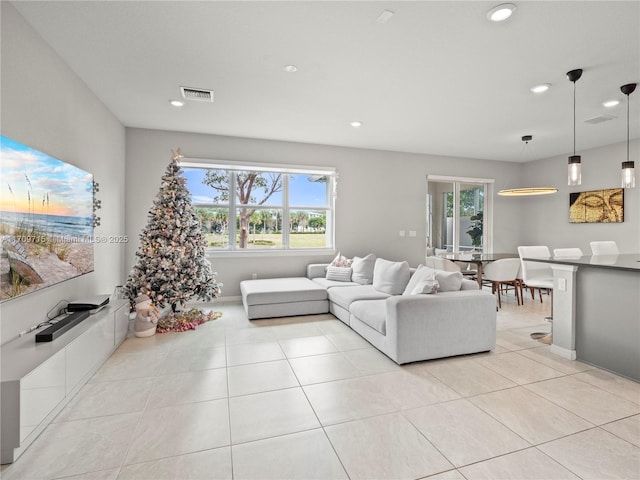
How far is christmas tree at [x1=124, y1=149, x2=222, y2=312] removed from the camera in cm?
400

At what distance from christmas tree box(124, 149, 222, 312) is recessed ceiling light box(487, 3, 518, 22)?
364 cm

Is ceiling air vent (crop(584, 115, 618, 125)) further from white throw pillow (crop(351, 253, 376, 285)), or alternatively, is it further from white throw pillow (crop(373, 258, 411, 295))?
white throw pillow (crop(351, 253, 376, 285))

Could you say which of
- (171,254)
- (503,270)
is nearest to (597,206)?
(503,270)

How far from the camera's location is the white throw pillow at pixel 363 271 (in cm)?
495

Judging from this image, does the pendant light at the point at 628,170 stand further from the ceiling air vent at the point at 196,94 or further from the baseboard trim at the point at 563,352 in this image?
the ceiling air vent at the point at 196,94

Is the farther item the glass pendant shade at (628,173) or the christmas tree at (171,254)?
the christmas tree at (171,254)

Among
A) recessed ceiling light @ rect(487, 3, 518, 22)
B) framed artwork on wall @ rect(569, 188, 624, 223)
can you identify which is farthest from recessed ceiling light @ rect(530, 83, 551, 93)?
framed artwork on wall @ rect(569, 188, 624, 223)

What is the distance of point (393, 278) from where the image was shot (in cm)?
421

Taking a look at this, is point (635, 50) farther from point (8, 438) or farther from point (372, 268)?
point (8, 438)

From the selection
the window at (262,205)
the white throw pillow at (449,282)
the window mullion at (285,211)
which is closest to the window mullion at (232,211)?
the window at (262,205)

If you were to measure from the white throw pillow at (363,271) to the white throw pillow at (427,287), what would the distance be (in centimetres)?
168

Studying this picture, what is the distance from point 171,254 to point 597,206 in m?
7.14

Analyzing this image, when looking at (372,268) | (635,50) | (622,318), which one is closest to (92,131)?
(372,268)

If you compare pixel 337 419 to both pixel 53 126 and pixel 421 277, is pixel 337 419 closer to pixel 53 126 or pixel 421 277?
pixel 421 277
